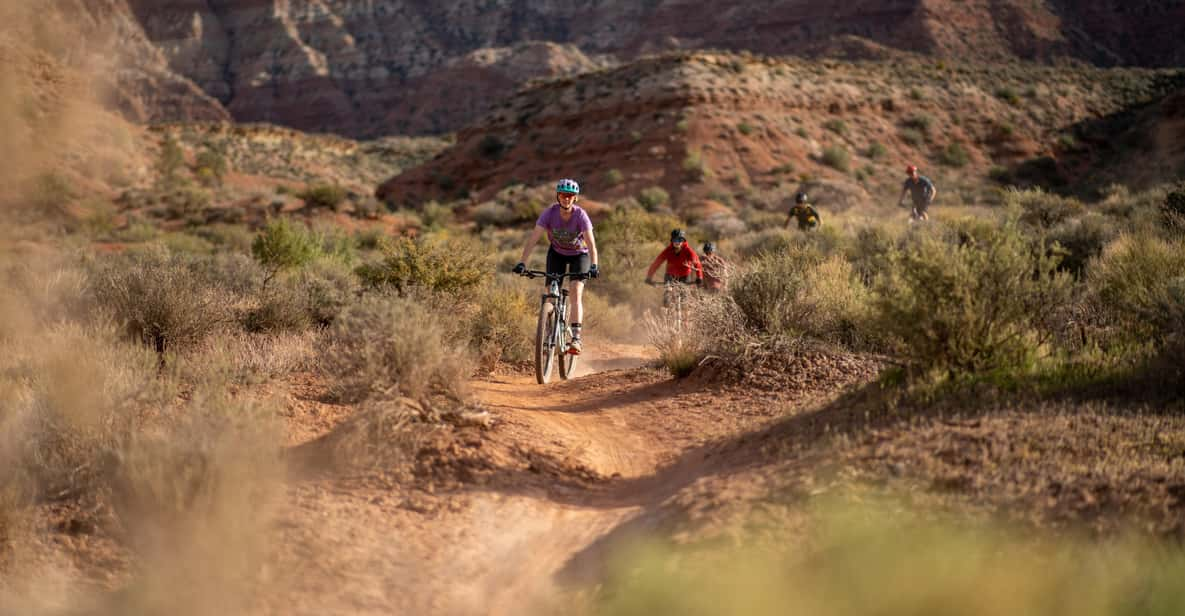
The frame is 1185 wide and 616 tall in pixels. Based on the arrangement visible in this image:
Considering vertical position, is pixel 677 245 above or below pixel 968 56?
below

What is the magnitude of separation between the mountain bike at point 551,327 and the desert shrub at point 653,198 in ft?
68.4

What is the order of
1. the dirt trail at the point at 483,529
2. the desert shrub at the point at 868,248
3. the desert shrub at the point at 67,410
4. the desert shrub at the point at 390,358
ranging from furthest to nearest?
the desert shrub at the point at 868,248, the desert shrub at the point at 390,358, the desert shrub at the point at 67,410, the dirt trail at the point at 483,529

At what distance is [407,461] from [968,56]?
7264 cm

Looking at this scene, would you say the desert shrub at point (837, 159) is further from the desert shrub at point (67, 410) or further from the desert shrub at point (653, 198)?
the desert shrub at point (67, 410)

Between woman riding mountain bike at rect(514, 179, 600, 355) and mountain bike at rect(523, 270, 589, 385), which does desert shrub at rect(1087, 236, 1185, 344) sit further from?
mountain bike at rect(523, 270, 589, 385)

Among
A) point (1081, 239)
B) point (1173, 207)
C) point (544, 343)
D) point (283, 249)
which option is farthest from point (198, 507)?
point (1173, 207)

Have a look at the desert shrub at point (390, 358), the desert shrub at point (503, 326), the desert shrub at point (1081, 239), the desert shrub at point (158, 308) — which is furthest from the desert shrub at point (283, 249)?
the desert shrub at point (1081, 239)

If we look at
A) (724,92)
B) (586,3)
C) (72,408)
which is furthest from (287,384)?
(586,3)

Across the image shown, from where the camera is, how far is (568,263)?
934 cm

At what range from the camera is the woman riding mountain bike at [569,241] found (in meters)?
8.94

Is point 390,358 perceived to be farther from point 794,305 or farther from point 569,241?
point 794,305

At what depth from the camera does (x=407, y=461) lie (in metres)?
5.71

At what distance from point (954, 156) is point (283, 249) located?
33917 millimetres

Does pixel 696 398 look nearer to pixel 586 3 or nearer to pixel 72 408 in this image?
pixel 72 408
